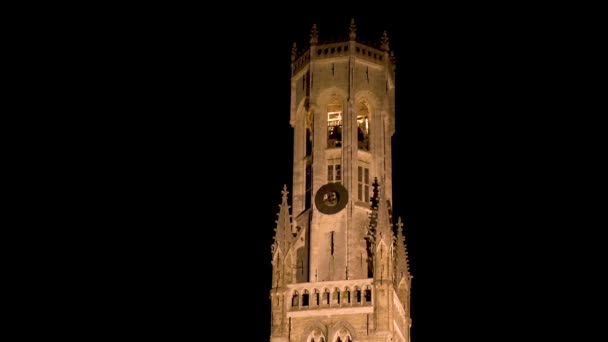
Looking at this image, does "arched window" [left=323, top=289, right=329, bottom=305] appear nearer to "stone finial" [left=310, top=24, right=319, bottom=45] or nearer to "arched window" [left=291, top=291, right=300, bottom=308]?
"arched window" [left=291, top=291, right=300, bottom=308]

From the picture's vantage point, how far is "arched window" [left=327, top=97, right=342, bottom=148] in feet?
229

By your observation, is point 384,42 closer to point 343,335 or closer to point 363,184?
point 363,184

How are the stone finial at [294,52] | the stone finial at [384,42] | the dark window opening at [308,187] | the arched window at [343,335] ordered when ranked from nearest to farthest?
the arched window at [343,335]
the dark window opening at [308,187]
the stone finial at [384,42]
the stone finial at [294,52]

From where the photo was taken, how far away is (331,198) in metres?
66.4

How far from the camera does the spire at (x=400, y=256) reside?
218 feet

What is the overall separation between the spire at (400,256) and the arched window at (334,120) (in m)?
5.76

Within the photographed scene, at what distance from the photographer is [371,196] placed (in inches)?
2653

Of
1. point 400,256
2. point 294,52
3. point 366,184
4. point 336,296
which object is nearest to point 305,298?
point 336,296

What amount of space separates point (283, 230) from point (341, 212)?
3.16 m

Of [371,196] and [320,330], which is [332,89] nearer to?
[371,196]

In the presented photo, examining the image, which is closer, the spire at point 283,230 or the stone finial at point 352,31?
the spire at point 283,230

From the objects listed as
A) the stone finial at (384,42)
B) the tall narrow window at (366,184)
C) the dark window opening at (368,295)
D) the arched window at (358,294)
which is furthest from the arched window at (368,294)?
the stone finial at (384,42)

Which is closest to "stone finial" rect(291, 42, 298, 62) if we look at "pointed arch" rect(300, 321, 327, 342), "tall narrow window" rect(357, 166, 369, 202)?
"tall narrow window" rect(357, 166, 369, 202)

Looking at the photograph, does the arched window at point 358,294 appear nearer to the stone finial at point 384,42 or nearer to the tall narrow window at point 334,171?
the tall narrow window at point 334,171
